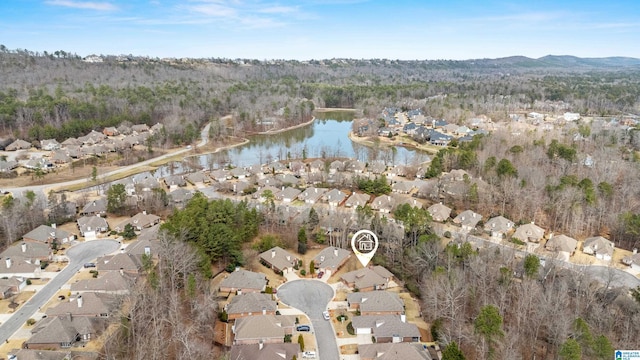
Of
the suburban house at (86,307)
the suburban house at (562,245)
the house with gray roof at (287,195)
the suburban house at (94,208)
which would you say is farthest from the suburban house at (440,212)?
the suburban house at (94,208)

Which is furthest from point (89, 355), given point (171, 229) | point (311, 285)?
point (311, 285)

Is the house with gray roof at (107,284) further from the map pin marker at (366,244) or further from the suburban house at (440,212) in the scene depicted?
the suburban house at (440,212)

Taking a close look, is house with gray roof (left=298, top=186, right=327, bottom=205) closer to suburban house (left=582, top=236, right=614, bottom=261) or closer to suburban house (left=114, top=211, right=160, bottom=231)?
suburban house (left=114, top=211, right=160, bottom=231)

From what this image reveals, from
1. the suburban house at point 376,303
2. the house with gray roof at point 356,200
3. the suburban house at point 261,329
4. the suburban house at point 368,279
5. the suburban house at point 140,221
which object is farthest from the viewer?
the house with gray roof at point 356,200

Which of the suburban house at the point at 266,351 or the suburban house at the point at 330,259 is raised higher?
the suburban house at the point at 330,259

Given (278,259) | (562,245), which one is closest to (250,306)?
(278,259)

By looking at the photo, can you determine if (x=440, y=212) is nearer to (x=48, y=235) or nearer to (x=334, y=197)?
(x=334, y=197)
